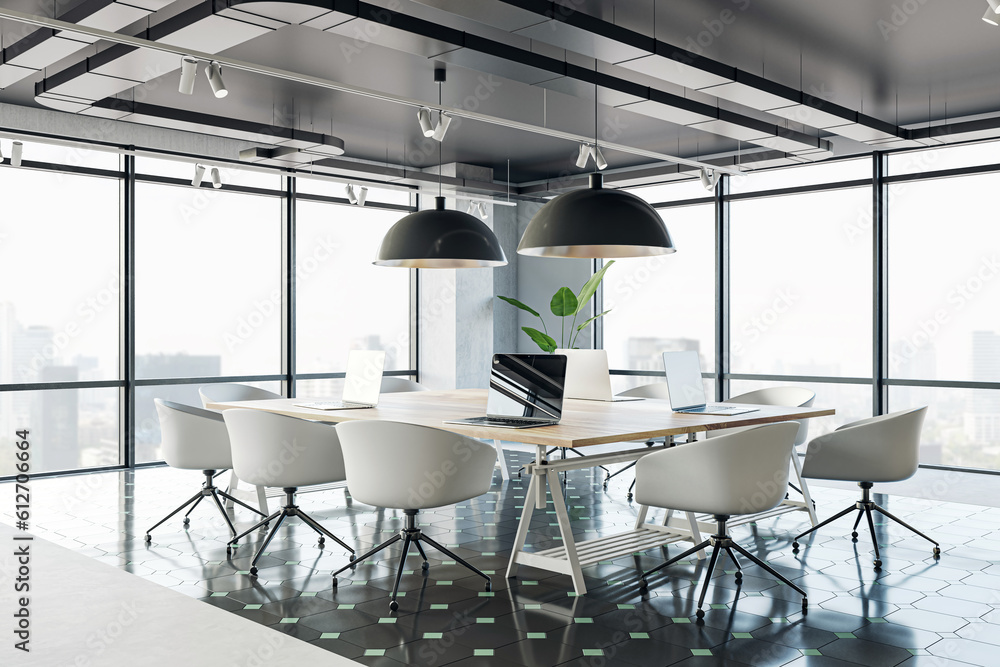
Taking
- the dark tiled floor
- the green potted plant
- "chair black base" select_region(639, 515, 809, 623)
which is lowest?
the dark tiled floor

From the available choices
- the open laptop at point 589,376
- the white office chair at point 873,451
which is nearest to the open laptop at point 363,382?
the open laptop at point 589,376

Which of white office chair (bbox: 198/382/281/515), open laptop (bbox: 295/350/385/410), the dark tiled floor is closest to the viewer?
the dark tiled floor

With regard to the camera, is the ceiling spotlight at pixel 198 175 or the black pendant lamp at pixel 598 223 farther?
the ceiling spotlight at pixel 198 175

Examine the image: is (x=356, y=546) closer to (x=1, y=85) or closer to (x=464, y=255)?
(x=464, y=255)

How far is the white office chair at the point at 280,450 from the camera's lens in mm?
4445

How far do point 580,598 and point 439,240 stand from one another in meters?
2.52

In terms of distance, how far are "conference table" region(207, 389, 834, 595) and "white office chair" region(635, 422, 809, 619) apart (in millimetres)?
179

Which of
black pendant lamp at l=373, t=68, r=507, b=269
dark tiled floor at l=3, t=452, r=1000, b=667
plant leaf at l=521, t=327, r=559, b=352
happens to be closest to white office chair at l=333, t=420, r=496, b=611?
dark tiled floor at l=3, t=452, r=1000, b=667

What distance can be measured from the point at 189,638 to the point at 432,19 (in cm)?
339

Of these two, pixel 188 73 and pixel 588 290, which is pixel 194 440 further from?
pixel 588 290

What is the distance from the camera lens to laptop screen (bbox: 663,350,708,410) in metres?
4.88

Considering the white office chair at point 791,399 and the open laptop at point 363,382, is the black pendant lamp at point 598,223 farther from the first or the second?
the white office chair at point 791,399

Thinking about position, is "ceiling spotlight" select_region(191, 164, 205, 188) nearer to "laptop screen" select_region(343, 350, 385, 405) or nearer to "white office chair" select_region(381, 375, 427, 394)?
"white office chair" select_region(381, 375, 427, 394)

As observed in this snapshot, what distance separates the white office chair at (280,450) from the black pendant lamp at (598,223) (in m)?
1.48
